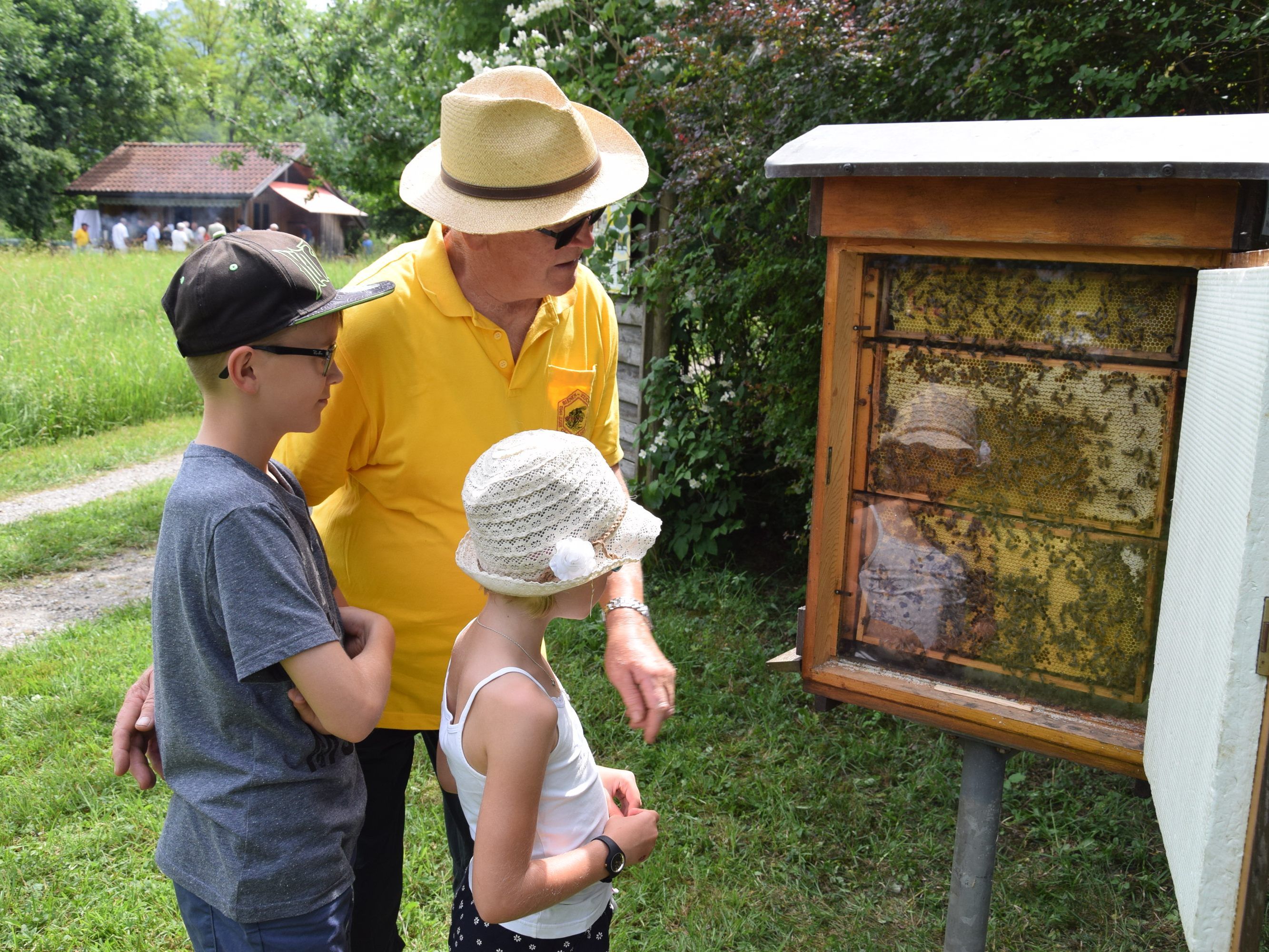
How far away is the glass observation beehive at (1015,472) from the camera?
1.74m

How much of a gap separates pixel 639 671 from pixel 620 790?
0.76ft

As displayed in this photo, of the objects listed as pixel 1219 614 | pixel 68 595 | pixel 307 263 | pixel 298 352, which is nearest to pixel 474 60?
pixel 68 595

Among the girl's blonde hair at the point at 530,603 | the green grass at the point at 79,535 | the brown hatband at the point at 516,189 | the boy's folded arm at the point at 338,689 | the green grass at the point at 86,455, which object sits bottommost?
the green grass at the point at 79,535

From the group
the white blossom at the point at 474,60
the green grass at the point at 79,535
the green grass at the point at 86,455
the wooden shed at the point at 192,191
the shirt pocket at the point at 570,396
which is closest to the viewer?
the shirt pocket at the point at 570,396

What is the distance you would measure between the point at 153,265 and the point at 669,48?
14.8m

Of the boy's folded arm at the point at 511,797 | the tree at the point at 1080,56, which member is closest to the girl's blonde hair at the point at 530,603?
the boy's folded arm at the point at 511,797

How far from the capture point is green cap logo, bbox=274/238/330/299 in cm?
159

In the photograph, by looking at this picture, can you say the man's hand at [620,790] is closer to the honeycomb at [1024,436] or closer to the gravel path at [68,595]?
the honeycomb at [1024,436]

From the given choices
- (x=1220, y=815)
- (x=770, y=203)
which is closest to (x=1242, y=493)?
(x=1220, y=815)

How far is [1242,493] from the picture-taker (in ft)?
3.56

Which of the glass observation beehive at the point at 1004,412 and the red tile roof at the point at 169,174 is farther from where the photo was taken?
the red tile roof at the point at 169,174

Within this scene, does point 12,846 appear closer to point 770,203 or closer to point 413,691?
point 413,691

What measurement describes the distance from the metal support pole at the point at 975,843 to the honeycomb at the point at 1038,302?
84 centimetres

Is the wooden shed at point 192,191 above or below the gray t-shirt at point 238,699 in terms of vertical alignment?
above
